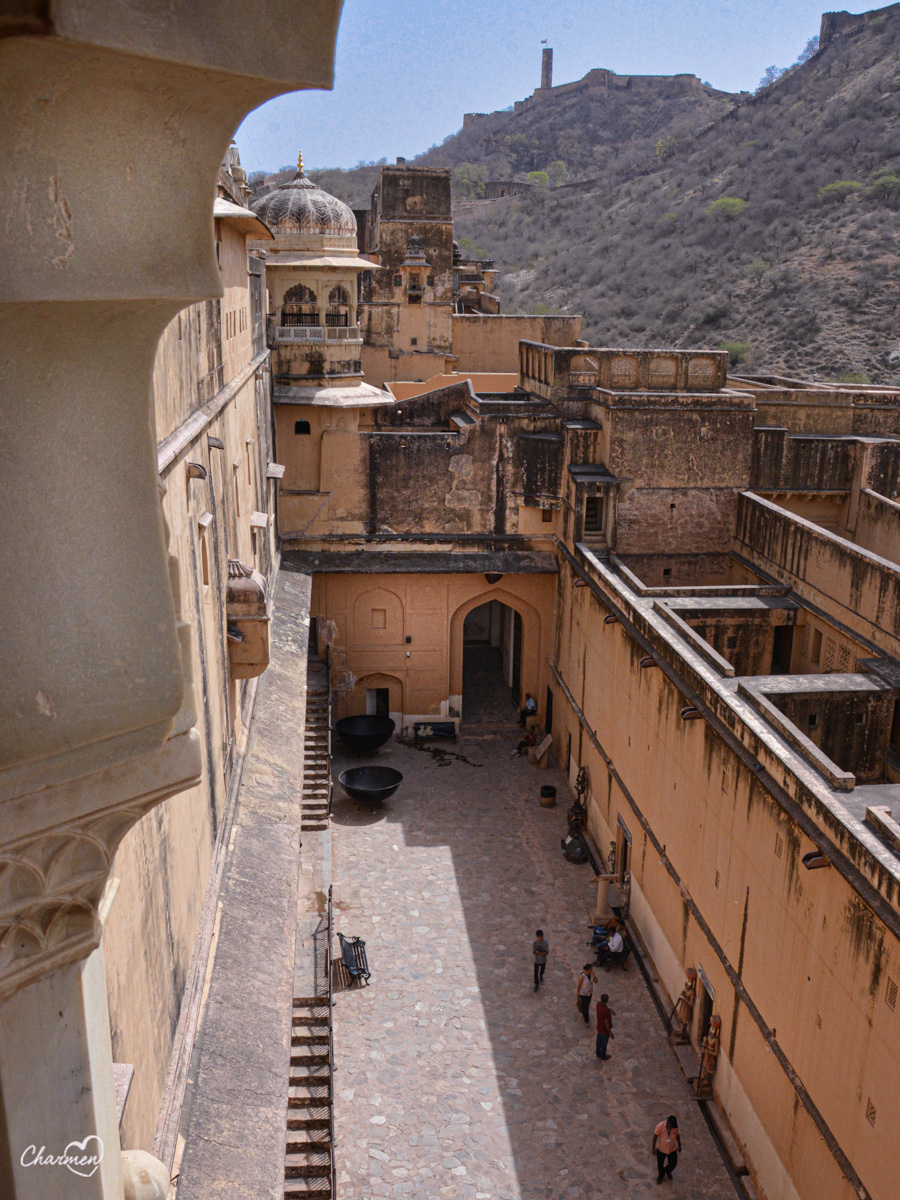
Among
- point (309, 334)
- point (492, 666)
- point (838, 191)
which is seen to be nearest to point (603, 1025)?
point (309, 334)

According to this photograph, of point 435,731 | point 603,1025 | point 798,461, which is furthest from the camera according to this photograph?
point 435,731

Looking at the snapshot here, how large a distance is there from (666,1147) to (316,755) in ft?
29.9

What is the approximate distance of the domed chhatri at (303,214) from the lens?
1945 cm

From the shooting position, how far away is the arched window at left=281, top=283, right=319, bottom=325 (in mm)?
19891

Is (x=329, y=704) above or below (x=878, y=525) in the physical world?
below

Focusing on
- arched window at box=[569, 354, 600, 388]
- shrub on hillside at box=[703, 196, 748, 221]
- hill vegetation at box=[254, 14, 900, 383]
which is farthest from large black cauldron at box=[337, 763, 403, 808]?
shrub on hillside at box=[703, 196, 748, 221]

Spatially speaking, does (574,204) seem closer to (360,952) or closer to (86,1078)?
(360,952)

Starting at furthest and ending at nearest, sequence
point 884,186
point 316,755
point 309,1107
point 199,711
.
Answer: point 884,186
point 316,755
point 309,1107
point 199,711

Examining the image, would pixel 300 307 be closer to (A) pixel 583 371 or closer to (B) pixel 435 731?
(A) pixel 583 371

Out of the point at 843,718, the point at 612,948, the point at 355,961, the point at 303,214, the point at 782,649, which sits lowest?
the point at 612,948

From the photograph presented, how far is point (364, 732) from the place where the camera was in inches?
799

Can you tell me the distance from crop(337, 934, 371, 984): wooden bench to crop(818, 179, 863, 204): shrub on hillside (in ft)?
134

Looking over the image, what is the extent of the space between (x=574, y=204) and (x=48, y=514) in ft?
224

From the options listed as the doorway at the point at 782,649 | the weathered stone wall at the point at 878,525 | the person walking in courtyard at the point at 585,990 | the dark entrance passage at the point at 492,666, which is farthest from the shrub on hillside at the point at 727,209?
the person walking in courtyard at the point at 585,990
